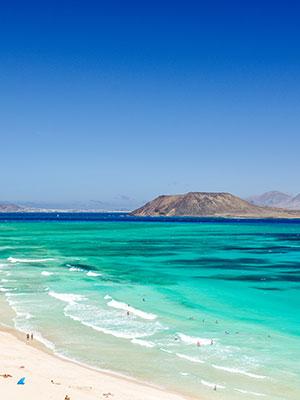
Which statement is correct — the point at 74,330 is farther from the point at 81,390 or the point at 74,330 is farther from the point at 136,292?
the point at 136,292

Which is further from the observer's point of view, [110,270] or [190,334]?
[110,270]

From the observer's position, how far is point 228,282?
171ft

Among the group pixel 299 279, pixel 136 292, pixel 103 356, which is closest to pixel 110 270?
pixel 136 292

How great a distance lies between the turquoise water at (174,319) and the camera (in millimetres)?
24453

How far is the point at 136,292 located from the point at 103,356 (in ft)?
63.4

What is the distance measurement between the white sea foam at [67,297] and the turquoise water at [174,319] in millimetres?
114

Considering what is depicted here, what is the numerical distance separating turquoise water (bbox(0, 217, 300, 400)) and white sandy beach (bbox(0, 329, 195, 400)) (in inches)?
57.1

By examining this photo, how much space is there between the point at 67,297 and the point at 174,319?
41.3 feet

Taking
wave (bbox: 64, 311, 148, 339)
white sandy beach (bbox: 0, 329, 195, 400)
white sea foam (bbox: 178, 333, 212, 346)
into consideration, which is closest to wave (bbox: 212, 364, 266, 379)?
white sea foam (bbox: 178, 333, 212, 346)

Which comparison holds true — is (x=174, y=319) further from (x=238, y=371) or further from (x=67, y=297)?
(x=67, y=297)

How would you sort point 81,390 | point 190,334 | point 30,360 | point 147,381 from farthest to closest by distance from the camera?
point 190,334 → point 30,360 → point 147,381 → point 81,390

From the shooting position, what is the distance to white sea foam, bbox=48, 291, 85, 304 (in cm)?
4172

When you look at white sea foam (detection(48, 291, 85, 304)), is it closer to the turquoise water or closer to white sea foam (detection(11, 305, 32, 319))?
the turquoise water

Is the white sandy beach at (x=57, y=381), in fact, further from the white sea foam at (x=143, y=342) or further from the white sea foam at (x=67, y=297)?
the white sea foam at (x=67, y=297)
